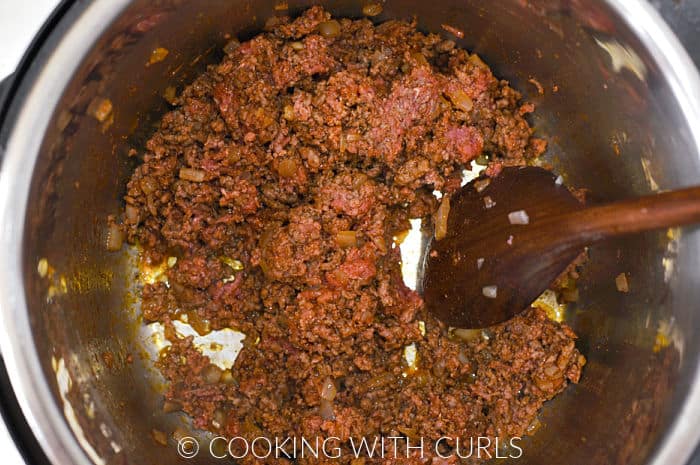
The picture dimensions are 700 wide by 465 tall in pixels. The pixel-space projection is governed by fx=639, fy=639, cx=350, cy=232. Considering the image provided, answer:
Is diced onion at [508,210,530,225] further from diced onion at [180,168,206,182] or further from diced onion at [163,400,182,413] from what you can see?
diced onion at [163,400,182,413]

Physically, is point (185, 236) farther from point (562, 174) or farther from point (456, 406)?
point (562, 174)

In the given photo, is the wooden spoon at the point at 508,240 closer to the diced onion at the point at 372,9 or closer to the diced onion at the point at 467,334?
the diced onion at the point at 467,334

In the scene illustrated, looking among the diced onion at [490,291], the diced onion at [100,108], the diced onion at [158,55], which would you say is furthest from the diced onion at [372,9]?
the diced onion at [490,291]

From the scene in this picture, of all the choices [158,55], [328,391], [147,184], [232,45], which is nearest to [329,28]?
[232,45]

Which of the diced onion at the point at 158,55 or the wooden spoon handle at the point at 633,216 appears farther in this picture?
the diced onion at the point at 158,55

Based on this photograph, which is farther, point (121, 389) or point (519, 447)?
point (519, 447)

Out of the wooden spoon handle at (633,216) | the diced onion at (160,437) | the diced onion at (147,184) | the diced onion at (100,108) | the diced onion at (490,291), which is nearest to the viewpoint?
the wooden spoon handle at (633,216)

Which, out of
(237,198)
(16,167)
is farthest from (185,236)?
(16,167)

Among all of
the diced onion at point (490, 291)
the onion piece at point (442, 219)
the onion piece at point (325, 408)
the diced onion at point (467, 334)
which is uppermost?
the diced onion at point (490, 291)
